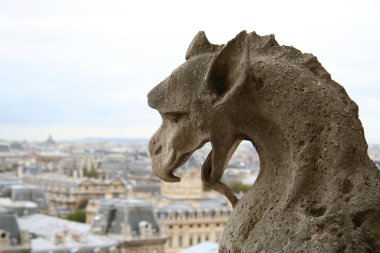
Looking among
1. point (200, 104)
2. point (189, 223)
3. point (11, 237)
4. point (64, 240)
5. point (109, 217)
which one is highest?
point (200, 104)

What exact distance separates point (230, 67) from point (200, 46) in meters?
0.29

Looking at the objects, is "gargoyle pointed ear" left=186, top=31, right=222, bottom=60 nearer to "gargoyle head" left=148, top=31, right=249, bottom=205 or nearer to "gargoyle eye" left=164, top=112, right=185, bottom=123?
"gargoyle head" left=148, top=31, right=249, bottom=205

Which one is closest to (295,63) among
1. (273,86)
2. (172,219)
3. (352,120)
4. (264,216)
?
(273,86)

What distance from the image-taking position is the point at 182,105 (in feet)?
9.37

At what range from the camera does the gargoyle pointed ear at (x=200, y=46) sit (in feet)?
9.77

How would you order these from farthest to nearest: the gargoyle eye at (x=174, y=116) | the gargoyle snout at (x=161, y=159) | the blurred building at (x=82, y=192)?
the blurred building at (x=82, y=192) → the gargoyle snout at (x=161, y=159) → the gargoyle eye at (x=174, y=116)

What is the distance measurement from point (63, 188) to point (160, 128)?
4838 centimetres

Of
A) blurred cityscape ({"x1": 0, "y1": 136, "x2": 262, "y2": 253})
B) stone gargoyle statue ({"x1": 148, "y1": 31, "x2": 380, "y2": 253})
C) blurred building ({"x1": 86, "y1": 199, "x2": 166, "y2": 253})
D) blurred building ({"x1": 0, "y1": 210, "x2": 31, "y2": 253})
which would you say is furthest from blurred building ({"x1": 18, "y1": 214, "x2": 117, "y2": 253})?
stone gargoyle statue ({"x1": 148, "y1": 31, "x2": 380, "y2": 253})

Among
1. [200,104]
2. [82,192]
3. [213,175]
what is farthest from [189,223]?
[200,104]

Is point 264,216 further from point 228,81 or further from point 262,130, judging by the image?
point 228,81

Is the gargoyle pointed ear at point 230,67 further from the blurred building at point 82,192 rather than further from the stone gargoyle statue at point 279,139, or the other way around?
the blurred building at point 82,192

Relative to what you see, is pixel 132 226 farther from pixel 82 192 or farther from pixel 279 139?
pixel 279 139

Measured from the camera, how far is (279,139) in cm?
270

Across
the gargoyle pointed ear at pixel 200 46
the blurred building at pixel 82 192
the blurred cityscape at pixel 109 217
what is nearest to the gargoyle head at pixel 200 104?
the gargoyle pointed ear at pixel 200 46
